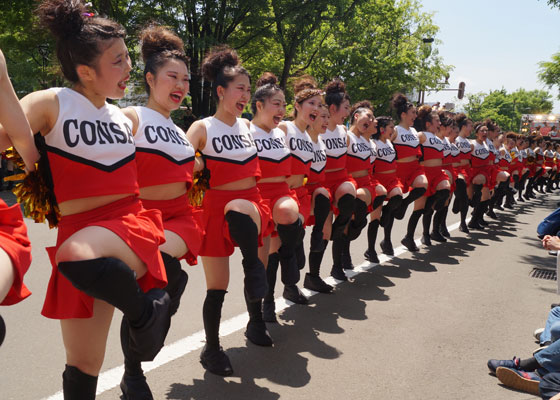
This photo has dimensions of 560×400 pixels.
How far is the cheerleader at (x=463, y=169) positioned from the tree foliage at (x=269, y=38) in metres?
5.70

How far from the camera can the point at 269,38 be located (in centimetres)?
1769

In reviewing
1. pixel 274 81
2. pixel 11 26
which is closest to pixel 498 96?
pixel 11 26

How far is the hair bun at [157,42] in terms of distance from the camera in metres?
2.97

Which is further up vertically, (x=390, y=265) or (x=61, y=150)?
(x=61, y=150)

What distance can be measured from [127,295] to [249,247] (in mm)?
1301

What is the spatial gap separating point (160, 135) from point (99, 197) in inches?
28.0

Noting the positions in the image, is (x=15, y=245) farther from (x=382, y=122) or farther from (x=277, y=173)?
(x=382, y=122)

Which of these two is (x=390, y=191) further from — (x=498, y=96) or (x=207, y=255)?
(x=498, y=96)

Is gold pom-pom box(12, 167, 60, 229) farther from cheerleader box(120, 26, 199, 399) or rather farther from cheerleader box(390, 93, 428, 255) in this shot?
cheerleader box(390, 93, 428, 255)

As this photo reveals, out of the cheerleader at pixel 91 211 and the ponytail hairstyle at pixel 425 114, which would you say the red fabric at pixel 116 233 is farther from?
the ponytail hairstyle at pixel 425 114

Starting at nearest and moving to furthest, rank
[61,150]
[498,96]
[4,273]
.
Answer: [4,273]
[61,150]
[498,96]

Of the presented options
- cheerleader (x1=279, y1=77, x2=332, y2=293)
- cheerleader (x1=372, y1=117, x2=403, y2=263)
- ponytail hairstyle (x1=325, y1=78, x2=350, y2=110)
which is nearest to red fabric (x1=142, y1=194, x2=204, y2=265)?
cheerleader (x1=279, y1=77, x2=332, y2=293)

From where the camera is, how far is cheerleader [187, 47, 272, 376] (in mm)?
3227

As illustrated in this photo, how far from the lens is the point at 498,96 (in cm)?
8138
